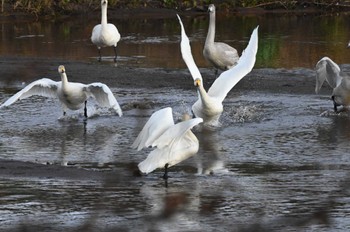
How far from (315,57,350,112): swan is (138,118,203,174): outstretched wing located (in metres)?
5.06

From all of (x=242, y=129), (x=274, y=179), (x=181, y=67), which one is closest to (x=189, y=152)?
(x=274, y=179)

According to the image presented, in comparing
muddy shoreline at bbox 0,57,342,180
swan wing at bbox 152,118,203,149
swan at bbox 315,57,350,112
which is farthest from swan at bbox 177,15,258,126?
muddy shoreline at bbox 0,57,342,180

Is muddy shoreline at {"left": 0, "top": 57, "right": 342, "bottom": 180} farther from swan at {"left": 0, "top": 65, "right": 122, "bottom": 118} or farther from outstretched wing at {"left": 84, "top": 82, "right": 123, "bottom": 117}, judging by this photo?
outstretched wing at {"left": 84, "top": 82, "right": 123, "bottom": 117}

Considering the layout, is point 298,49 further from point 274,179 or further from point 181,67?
point 274,179

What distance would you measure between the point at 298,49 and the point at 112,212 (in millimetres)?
13364

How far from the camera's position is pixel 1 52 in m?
Answer: 21.5

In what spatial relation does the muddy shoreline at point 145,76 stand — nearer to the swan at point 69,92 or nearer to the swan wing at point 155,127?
the swan at point 69,92

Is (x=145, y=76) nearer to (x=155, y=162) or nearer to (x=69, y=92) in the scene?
(x=69, y=92)

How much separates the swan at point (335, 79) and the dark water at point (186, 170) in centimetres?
28

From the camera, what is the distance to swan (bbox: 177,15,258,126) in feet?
41.9

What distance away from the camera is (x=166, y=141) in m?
10.0

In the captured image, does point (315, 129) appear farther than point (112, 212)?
Yes

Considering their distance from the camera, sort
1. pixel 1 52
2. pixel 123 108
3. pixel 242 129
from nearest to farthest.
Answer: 1. pixel 242 129
2. pixel 123 108
3. pixel 1 52

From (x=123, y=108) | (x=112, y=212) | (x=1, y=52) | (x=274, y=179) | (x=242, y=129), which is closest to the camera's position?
(x=112, y=212)
